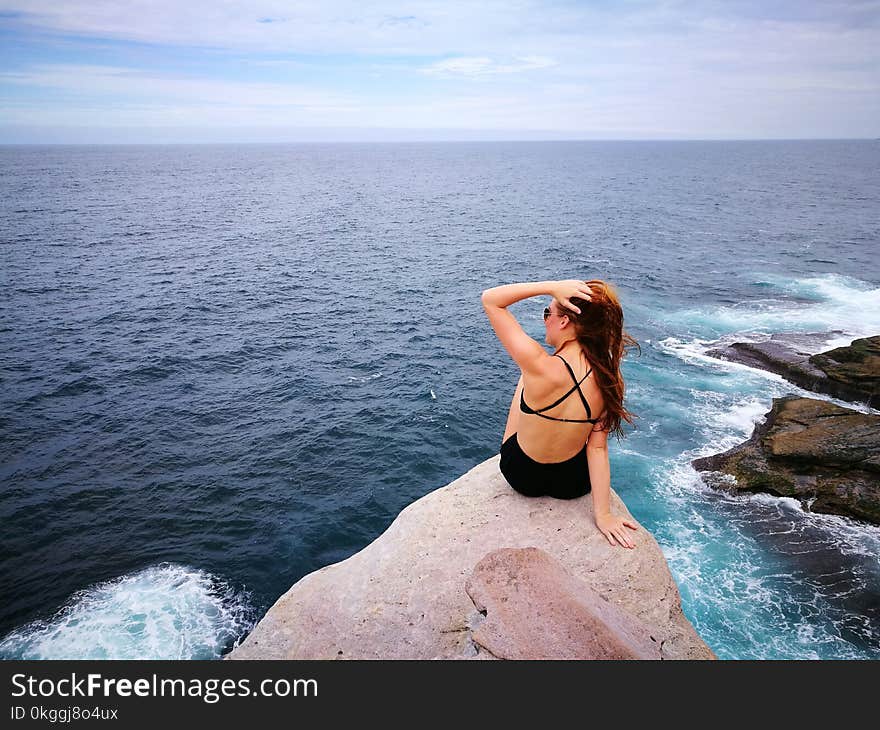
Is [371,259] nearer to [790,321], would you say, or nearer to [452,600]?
[790,321]

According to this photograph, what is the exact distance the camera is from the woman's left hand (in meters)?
5.68

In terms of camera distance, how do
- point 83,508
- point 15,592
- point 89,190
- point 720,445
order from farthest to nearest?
point 89,190 → point 720,445 → point 83,508 → point 15,592

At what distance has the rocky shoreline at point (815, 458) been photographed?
2275 cm

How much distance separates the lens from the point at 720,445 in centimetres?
2672

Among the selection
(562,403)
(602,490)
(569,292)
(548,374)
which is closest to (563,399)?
(562,403)

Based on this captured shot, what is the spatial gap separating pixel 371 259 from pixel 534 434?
199 ft

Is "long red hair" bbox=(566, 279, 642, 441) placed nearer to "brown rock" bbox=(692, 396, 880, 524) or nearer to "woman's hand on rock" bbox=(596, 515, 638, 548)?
"woman's hand on rock" bbox=(596, 515, 638, 548)

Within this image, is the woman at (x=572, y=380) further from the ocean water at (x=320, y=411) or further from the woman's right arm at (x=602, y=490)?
the ocean water at (x=320, y=411)

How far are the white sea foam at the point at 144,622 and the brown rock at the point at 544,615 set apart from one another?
14.6 meters

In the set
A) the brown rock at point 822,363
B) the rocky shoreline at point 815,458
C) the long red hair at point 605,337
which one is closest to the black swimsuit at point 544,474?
the long red hair at point 605,337

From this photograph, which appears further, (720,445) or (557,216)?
(557,216)

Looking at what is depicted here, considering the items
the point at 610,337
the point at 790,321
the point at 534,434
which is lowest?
the point at 790,321

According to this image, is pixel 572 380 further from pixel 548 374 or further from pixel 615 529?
pixel 615 529

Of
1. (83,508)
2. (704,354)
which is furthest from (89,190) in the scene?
(704,354)
